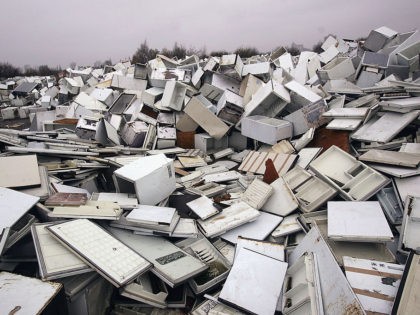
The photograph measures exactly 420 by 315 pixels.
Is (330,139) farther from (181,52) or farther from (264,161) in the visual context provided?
(181,52)

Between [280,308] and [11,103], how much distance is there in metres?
15.7

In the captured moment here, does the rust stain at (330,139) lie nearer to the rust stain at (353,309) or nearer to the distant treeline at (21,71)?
the rust stain at (353,309)

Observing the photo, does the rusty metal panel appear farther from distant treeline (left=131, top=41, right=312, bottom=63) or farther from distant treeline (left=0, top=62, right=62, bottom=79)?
distant treeline (left=0, top=62, right=62, bottom=79)

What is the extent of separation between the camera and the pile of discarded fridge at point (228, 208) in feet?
7.50

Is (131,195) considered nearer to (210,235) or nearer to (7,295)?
(210,235)

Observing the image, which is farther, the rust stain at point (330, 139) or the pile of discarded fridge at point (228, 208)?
the rust stain at point (330, 139)

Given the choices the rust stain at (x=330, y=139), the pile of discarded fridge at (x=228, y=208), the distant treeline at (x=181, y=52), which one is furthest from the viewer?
the distant treeline at (x=181, y=52)

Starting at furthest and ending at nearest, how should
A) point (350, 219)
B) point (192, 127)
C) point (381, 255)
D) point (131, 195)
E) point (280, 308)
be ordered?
point (192, 127) → point (131, 195) → point (350, 219) → point (381, 255) → point (280, 308)

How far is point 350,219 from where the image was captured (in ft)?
9.49

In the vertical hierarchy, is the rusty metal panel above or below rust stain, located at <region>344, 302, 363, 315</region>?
below

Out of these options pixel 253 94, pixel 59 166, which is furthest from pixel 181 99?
pixel 59 166

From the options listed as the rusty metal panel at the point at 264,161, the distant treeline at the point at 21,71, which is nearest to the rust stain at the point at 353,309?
the rusty metal panel at the point at 264,161

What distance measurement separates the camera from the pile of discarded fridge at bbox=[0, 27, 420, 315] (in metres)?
2.29

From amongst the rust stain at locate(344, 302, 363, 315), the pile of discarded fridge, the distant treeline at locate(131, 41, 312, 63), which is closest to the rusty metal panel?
the pile of discarded fridge
